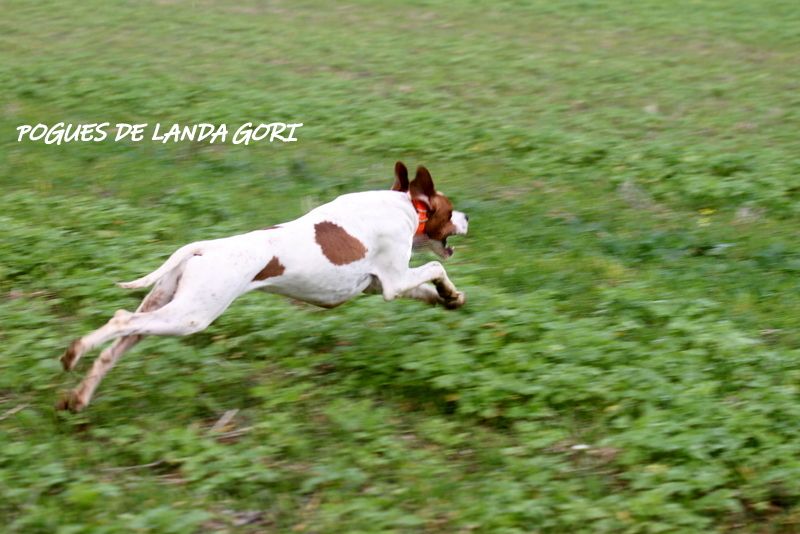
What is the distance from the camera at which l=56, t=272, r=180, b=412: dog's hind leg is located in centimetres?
534

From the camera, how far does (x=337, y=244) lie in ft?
19.3

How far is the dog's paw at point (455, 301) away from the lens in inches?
253

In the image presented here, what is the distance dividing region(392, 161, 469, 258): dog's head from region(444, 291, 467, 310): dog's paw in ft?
1.37

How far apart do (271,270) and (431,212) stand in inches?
48.5

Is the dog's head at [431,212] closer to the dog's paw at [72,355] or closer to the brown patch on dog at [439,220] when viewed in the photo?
the brown patch on dog at [439,220]

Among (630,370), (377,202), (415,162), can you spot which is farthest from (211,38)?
(630,370)

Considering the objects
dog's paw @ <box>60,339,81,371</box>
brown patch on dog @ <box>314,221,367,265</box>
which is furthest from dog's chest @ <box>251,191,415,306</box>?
dog's paw @ <box>60,339,81,371</box>

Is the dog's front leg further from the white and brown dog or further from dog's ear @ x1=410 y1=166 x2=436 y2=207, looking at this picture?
dog's ear @ x1=410 y1=166 x2=436 y2=207

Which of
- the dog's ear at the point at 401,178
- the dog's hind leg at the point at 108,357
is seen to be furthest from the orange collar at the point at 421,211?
the dog's hind leg at the point at 108,357

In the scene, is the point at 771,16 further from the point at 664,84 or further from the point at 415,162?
the point at 415,162

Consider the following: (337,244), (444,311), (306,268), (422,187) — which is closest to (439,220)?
(422,187)

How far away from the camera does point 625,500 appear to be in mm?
4762

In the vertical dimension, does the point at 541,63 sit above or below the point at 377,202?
below

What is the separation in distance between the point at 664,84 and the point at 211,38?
617cm
